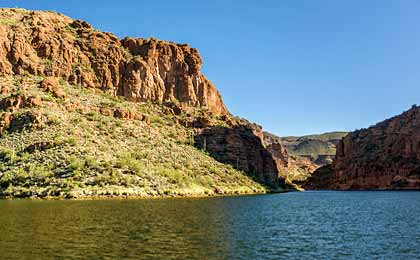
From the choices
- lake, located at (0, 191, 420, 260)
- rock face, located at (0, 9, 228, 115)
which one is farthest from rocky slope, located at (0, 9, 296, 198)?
lake, located at (0, 191, 420, 260)

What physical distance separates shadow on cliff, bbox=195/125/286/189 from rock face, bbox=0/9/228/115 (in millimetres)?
20460

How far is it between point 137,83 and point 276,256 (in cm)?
13151

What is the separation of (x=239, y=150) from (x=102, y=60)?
57176 millimetres

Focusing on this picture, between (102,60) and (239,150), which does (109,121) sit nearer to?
(102,60)

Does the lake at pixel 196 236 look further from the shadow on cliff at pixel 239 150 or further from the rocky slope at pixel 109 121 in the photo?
the shadow on cliff at pixel 239 150

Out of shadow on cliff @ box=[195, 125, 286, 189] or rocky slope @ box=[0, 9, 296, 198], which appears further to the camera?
shadow on cliff @ box=[195, 125, 286, 189]

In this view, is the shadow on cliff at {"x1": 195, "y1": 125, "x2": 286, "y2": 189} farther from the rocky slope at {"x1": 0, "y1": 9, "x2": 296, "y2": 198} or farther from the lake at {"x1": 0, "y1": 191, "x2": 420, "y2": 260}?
Result: the lake at {"x1": 0, "y1": 191, "x2": 420, "y2": 260}

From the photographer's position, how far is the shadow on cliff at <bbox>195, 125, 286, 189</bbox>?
463ft

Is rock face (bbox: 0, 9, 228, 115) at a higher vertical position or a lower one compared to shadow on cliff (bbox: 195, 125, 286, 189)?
higher

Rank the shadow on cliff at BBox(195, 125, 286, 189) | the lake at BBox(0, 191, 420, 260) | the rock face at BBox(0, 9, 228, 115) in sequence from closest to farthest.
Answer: the lake at BBox(0, 191, 420, 260) → the rock face at BBox(0, 9, 228, 115) → the shadow on cliff at BBox(195, 125, 286, 189)

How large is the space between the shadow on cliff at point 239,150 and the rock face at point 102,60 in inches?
806

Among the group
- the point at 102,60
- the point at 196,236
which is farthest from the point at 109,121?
the point at 196,236

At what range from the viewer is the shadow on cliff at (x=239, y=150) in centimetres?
14100

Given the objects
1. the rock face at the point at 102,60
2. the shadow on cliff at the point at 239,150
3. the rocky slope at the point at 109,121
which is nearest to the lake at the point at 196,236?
the rocky slope at the point at 109,121
